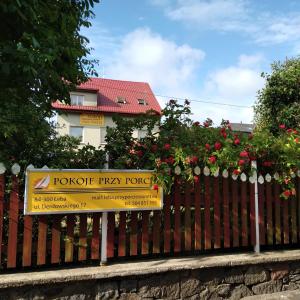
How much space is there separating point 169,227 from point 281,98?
6497 mm

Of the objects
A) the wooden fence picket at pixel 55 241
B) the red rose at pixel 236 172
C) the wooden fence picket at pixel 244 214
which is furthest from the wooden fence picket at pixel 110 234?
the wooden fence picket at pixel 244 214

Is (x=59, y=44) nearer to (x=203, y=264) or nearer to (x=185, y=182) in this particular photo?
(x=185, y=182)

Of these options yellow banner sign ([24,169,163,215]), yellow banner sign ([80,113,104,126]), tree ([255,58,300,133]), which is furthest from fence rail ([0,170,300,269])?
yellow banner sign ([80,113,104,126])

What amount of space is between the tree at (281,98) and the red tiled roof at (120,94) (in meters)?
20.6

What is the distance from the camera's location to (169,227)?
4.20 meters

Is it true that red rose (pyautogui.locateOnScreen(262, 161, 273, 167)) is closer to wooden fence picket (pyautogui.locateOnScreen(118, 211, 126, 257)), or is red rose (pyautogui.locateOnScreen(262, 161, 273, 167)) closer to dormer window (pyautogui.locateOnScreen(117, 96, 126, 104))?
wooden fence picket (pyautogui.locateOnScreen(118, 211, 126, 257))

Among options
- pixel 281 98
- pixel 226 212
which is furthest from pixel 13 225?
pixel 281 98

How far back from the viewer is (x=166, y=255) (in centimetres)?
428

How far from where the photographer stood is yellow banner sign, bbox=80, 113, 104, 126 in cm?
2916

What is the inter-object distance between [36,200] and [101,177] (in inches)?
27.6

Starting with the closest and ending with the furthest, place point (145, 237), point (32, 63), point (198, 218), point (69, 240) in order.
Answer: point (32, 63), point (69, 240), point (145, 237), point (198, 218)

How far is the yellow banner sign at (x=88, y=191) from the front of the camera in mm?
3617

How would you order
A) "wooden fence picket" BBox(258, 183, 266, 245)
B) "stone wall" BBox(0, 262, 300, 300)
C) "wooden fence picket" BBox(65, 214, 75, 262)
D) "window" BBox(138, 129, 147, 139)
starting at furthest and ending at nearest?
"wooden fence picket" BBox(258, 183, 266, 245)
"window" BBox(138, 129, 147, 139)
"wooden fence picket" BBox(65, 214, 75, 262)
"stone wall" BBox(0, 262, 300, 300)

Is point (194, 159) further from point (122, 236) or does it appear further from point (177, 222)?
point (122, 236)
